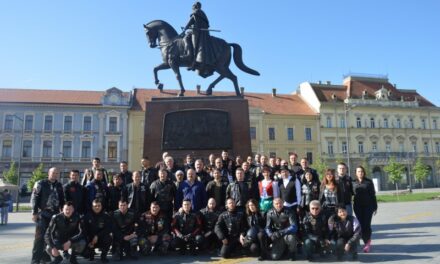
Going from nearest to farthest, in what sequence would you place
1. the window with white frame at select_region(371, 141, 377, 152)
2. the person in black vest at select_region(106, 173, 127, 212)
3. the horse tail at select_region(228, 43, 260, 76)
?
the person in black vest at select_region(106, 173, 127, 212), the horse tail at select_region(228, 43, 260, 76), the window with white frame at select_region(371, 141, 377, 152)

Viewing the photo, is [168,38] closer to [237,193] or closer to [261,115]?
[237,193]

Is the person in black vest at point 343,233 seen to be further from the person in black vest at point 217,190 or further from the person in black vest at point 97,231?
the person in black vest at point 97,231

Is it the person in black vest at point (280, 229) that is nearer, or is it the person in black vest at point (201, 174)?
the person in black vest at point (280, 229)

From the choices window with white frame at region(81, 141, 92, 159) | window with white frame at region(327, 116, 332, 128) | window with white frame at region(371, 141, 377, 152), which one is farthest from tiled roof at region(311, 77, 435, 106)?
window with white frame at region(81, 141, 92, 159)

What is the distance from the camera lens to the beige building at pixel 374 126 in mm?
47844

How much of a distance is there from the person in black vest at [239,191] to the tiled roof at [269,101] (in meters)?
37.1

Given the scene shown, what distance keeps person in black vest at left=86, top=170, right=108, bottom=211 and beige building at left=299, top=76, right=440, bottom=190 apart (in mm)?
41714

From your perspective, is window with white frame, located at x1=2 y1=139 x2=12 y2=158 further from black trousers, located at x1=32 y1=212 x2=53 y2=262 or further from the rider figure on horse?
black trousers, located at x1=32 y1=212 x2=53 y2=262

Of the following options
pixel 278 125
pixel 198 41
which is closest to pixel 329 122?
pixel 278 125

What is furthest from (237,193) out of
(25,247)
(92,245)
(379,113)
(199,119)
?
(379,113)

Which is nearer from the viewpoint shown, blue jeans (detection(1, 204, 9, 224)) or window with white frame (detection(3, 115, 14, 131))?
blue jeans (detection(1, 204, 9, 224))

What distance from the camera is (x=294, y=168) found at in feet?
29.2

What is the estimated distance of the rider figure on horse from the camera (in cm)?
1230

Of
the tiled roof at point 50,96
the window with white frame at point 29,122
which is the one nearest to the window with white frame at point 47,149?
the window with white frame at point 29,122
